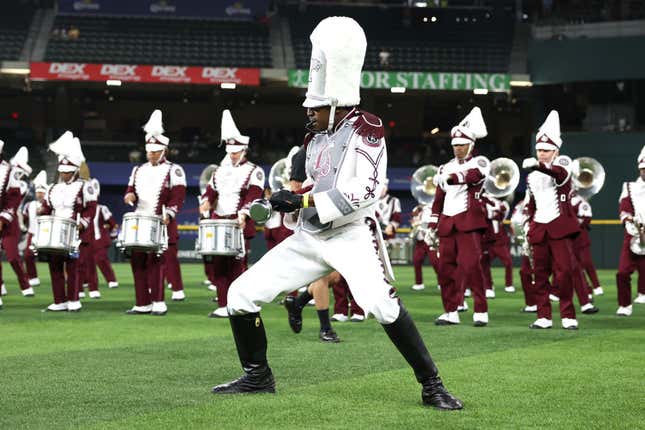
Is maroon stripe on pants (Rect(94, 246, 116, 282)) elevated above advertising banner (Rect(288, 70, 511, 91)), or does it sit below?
below

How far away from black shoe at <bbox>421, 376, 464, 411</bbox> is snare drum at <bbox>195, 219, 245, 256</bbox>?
7113mm

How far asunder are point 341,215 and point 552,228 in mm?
6328

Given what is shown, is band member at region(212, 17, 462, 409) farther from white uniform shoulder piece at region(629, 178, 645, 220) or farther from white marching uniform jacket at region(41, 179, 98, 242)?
white uniform shoulder piece at region(629, 178, 645, 220)

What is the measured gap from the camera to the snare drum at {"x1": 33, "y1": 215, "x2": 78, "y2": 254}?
14.1 metres

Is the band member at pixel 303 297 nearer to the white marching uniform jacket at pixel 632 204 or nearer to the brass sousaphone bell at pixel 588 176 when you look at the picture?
the white marching uniform jacket at pixel 632 204

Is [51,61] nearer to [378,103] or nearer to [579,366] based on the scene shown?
[378,103]

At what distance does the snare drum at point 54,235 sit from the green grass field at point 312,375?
2.88 ft

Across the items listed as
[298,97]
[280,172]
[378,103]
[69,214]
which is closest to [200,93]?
[298,97]

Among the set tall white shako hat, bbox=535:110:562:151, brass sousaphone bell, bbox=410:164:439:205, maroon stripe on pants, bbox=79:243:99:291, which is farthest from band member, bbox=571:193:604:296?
maroon stripe on pants, bbox=79:243:99:291

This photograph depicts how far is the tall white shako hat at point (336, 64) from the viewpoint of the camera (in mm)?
7109

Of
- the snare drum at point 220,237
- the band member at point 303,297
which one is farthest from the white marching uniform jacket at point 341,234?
the snare drum at point 220,237

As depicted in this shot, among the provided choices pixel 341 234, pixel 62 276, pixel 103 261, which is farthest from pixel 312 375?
pixel 103 261

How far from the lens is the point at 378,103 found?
1935 inches

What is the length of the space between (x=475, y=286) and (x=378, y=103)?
36.6 meters
